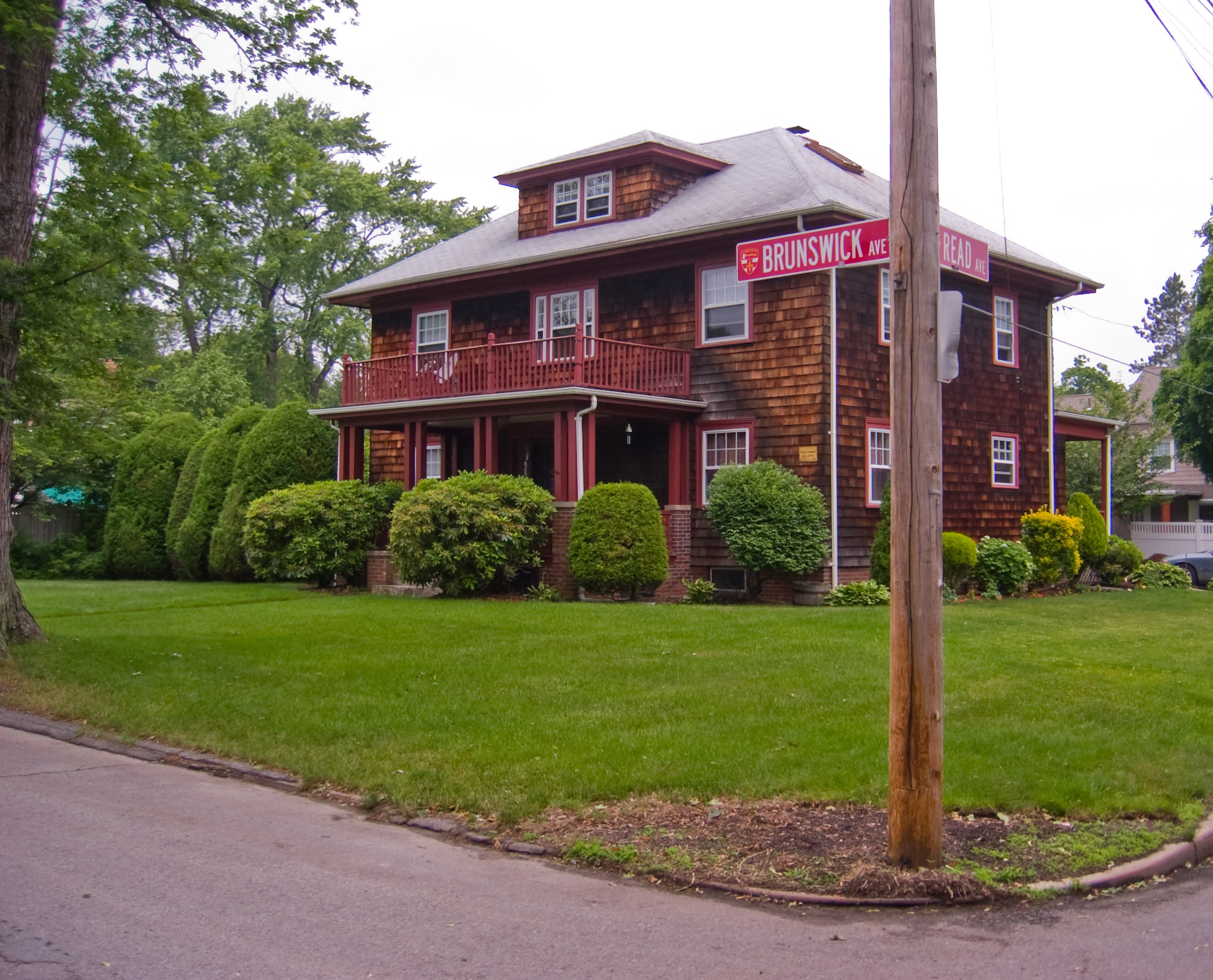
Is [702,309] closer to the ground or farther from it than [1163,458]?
farther from it

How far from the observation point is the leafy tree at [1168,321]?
9231 cm

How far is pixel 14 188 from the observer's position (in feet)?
40.5

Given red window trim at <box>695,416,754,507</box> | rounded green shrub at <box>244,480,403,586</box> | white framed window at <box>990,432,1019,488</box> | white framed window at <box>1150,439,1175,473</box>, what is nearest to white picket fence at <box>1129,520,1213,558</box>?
white framed window at <box>1150,439,1175,473</box>

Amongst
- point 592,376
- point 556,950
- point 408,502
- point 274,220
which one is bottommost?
point 556,950

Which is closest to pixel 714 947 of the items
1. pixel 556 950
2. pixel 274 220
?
pixel 556 950

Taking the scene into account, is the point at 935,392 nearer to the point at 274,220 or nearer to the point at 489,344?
the point at 489,344

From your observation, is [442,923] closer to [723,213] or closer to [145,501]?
[723,213]

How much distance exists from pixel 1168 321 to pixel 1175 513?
53761 mm

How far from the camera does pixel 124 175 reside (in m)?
12.4

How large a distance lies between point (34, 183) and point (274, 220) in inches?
1264

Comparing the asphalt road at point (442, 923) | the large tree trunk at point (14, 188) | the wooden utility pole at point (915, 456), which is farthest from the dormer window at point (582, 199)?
the asphalt road at point (442, 923)

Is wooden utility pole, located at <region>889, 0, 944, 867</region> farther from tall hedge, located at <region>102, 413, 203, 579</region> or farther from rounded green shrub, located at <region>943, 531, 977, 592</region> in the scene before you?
tall hedge, located at <region>102, 413, 203, 579</region>

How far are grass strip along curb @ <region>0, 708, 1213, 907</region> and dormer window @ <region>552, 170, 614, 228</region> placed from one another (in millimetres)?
17760

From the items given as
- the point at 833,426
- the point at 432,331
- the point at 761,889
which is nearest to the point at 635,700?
the point at 761,889
